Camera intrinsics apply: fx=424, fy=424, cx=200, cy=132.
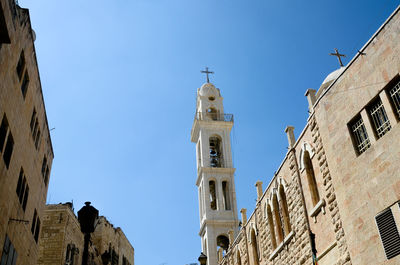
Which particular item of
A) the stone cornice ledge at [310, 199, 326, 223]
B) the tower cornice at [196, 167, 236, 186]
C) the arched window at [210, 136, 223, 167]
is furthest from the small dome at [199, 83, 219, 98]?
the stone cornice ledge at [310, 199, 326, 223]

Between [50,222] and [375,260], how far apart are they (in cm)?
2088

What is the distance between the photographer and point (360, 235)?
480 inches

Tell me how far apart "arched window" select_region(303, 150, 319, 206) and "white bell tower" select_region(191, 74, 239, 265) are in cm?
1996

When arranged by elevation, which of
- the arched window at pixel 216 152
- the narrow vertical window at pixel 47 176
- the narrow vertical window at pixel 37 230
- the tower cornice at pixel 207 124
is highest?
the tower cornice at pixel 207 124

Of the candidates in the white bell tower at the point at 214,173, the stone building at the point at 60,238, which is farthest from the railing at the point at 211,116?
the stone building at the point at 60,238

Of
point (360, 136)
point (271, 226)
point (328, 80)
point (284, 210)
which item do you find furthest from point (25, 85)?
point (360, 136)

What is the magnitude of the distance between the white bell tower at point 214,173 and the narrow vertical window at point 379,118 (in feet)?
79.7

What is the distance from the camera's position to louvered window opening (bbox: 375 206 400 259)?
10.8m

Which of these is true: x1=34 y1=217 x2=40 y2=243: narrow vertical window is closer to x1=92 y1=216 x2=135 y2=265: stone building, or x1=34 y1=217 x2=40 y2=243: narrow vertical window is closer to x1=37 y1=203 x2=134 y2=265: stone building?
x1=37 y1=203 x2=134 y2=265: stone building

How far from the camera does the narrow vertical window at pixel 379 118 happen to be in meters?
11.8

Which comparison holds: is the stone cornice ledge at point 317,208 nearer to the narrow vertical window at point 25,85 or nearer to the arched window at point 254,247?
the arched window at point 254,247

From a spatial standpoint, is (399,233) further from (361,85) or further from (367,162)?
(361,85)

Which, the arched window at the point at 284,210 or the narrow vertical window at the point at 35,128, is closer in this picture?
the arched window at the point at 284,210

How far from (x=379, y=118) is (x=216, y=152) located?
30.9 meters
